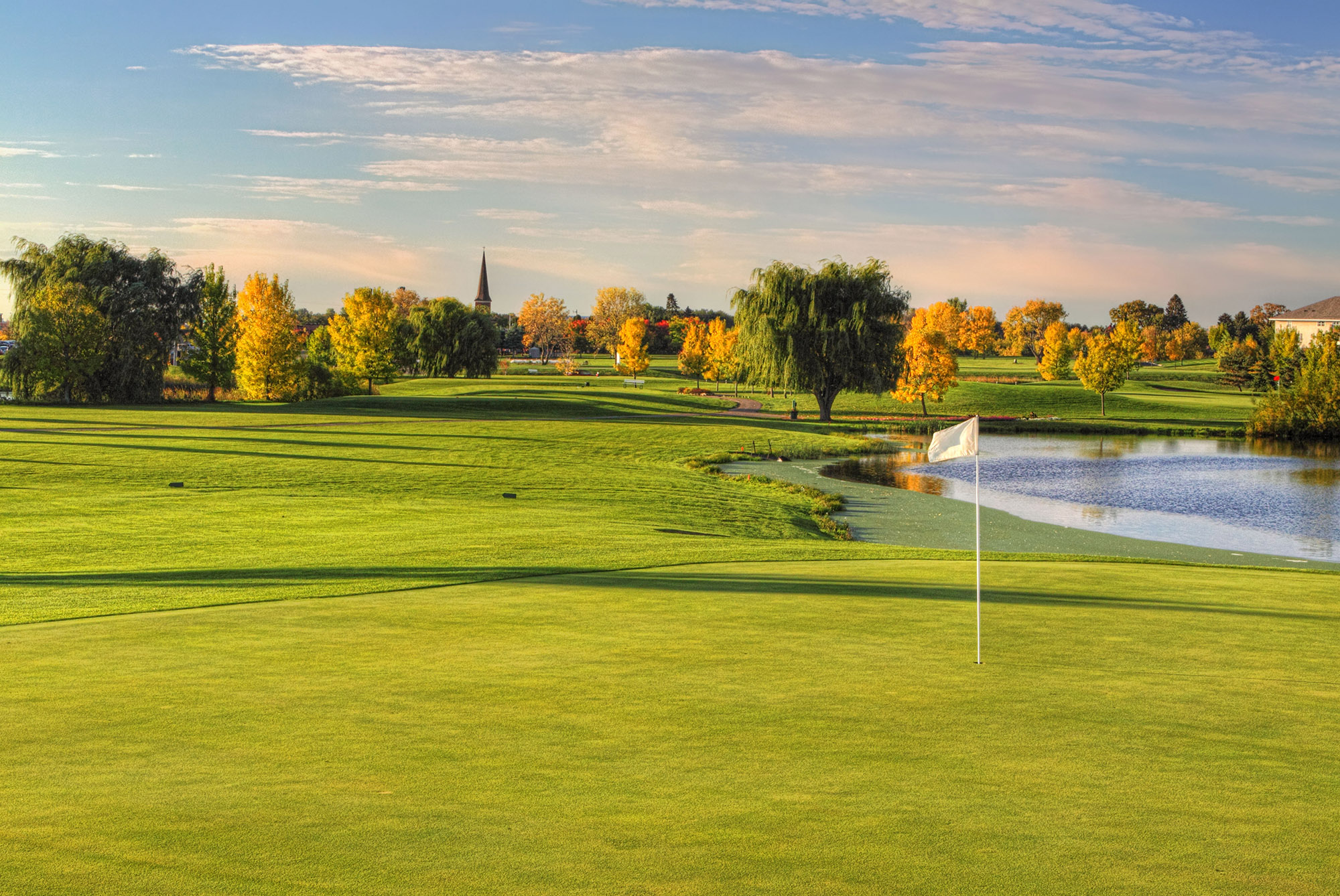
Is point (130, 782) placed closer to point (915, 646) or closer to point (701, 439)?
point (915, 646)

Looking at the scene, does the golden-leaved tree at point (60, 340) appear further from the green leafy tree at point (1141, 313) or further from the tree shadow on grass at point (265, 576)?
the green leafy tree at point (1141, 313)

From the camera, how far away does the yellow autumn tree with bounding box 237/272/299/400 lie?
7256 centimetres

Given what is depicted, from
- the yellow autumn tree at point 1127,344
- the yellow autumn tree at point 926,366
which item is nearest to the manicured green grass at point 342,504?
the yellow autumn tree at point 926,366

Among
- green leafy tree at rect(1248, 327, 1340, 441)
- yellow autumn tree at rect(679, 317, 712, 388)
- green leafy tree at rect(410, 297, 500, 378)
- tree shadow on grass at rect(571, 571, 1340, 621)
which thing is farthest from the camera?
yellow autumn tree at rect(679, 317, 712, 388)

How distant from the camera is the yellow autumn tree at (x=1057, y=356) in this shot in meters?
118

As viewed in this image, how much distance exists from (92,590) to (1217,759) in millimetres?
14110

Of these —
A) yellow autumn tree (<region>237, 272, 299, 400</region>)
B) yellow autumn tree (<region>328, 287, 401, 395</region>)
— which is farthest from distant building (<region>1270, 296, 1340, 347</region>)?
yellow autumn tree (<region>237, 272, 299, 400</region>)

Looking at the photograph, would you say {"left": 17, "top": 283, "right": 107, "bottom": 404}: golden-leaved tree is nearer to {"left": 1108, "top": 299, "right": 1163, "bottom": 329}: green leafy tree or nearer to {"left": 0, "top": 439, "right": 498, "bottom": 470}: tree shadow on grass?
{"left": 0, "top": 439, "right": 498, "bottom": 470}: tree shadow on grass

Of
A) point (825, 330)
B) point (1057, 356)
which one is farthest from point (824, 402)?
point (1057, 356)

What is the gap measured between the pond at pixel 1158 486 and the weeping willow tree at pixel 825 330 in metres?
9.87

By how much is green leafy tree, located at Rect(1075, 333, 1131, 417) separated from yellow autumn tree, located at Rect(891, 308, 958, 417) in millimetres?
12943

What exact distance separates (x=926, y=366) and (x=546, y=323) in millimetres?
101967

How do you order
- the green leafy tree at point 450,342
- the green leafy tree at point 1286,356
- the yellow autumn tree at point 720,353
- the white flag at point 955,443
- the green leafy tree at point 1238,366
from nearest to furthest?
1. the white flag at point 955,443
2. the green leafy tree at point 1286,356
3. the yellow autumn tree at point 720,353
4. the green leafy tree at point 1238,366
5. the green leafy tree at point 450,342

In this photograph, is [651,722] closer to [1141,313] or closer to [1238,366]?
[1238,366]
